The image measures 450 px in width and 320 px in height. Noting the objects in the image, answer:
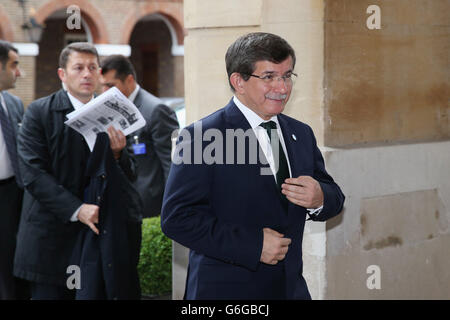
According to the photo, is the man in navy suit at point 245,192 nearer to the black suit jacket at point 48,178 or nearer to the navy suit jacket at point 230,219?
the navy suit jacket at point 230,219

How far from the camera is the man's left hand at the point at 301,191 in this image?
2656mm

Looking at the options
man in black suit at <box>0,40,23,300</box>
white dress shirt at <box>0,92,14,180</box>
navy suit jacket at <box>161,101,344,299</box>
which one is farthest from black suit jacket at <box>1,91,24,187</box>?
navy suit jacket at <box>161,101,344,299</box>

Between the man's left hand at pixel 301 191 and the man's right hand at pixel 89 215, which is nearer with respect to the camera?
the man's left hand at pixel 301 191

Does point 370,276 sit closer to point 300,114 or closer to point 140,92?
point 300,114

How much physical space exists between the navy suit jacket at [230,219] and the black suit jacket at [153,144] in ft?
11.3

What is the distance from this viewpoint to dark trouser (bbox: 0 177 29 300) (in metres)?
5.48

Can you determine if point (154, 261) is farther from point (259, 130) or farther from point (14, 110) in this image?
point (259, 130)

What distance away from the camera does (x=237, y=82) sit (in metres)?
2.75

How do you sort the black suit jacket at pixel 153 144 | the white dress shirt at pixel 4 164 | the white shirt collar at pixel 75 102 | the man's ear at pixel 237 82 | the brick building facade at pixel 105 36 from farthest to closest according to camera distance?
the brick building facade at pixel 105 36
the black suit jacket at pixel 153 144
the white dress shirt at pixel 4 164
the white shirt collar at pixel 75 102
the man's ear at pixel 237 82

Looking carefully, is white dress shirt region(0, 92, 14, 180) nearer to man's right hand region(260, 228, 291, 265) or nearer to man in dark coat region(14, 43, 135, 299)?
man in dark coat region(14, 43, 135, 299)

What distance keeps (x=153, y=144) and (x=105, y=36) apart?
20757 millimetres

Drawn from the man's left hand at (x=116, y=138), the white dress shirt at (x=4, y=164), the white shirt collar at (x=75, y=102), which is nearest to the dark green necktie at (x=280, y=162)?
the man's left hand at (x=116, y=138)

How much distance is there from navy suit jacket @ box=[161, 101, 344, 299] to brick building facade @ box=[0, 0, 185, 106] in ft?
65.8

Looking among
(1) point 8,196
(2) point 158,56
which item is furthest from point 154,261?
(2) point 158,56
